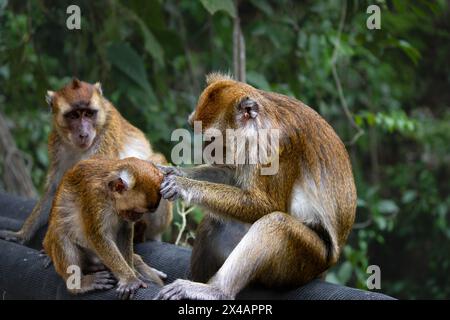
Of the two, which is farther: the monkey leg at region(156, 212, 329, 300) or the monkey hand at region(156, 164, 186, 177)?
the monkey hand at region(156, 164, 186, 177)

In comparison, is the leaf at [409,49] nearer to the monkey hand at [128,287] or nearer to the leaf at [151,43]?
the leaf at [151,43]

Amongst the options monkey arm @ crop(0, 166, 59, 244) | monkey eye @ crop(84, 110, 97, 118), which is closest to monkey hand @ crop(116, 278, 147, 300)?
monkey arm @ crop(0, 166, 59, 244)

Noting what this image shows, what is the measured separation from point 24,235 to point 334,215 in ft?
10.4

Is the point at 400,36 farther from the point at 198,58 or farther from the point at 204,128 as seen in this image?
the point at 204,128

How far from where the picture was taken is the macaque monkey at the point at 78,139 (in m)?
6.81

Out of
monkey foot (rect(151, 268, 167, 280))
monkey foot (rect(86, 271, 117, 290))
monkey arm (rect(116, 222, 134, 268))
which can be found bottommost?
monkey foot (rect(151, 268, 167, 280))

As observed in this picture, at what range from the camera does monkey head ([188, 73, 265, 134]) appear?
16.7 feet

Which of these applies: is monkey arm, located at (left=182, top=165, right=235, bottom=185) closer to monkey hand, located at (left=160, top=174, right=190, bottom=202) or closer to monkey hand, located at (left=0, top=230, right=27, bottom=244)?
monkey hand, located at (left=160, top=174, right=190, bottom=202)

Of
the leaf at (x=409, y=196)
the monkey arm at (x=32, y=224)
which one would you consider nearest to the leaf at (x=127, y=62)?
the monkey arm at (x=32, y=224)

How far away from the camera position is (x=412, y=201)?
40.0 ft

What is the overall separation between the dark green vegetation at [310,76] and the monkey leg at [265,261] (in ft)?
8.37

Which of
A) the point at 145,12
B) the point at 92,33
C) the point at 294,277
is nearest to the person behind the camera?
the point at 294,277

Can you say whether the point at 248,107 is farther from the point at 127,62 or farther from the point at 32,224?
the point at 127,62
